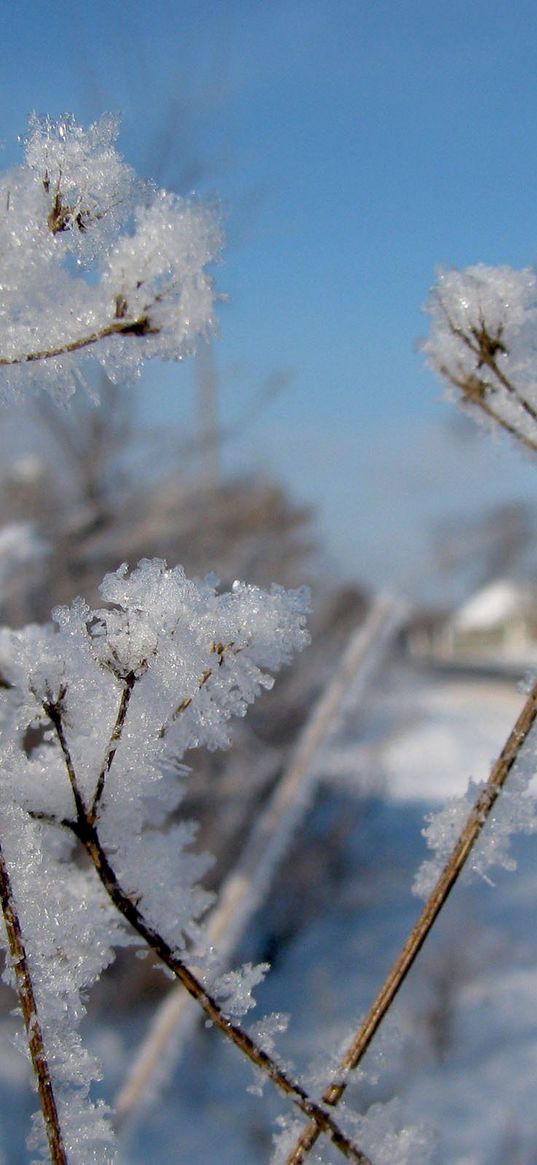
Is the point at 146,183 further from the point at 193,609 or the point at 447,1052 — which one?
the point at 447,1052

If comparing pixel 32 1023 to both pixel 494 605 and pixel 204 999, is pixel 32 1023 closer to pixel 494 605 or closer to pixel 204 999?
pixel 204 999

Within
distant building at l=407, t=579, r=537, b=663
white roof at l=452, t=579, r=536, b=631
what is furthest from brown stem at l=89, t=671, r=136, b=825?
white roof at l=452, t=579, r=536, b=631

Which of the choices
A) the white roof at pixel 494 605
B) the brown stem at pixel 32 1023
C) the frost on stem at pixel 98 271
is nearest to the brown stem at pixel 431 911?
the brown stem at pixel 32 1023

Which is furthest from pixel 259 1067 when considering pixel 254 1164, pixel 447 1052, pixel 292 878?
pixel 292 878

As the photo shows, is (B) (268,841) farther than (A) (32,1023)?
Yes

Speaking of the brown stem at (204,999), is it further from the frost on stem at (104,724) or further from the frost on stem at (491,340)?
the frost on stem at (491,340)

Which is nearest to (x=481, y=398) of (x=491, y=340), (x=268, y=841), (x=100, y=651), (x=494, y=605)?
(x=491, y=340)
